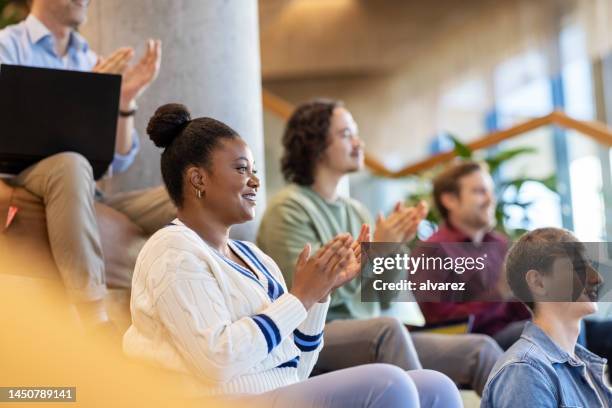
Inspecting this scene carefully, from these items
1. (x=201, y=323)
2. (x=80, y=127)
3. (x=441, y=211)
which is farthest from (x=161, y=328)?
(x=441, y=211)

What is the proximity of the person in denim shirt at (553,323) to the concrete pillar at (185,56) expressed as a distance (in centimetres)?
104

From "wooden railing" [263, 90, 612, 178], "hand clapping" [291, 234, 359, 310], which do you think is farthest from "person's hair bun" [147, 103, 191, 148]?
"wooden railing" [263, 90, 612, 178]

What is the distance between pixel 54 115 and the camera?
2234 mm

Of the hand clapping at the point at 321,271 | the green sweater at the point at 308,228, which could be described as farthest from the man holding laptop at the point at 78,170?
the hand clapping at the point at 321,271

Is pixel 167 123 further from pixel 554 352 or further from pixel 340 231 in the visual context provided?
pixel 340 231

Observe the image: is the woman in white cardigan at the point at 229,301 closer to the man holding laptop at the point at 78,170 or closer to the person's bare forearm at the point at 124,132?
the man holding laptop at the point at 78,170

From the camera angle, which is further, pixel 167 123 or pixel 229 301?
pixel 167 123

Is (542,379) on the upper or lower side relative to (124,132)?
lower

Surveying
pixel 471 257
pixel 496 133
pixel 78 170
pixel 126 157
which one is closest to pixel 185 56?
pixel 126 157

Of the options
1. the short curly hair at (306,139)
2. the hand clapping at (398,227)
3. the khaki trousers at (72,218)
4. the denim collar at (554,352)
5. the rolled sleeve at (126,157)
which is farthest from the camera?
the short curly hair at (306,139)

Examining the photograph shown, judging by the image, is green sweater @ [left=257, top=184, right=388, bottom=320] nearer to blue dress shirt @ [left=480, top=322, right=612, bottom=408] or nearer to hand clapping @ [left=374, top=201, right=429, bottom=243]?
hand clapping @ [left=374, top=201, right=429, bottom=243]

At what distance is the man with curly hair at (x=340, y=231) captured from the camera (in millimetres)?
2297

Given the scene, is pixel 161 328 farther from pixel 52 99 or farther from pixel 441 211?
pixel 441 211

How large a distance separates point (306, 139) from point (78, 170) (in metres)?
0.91
